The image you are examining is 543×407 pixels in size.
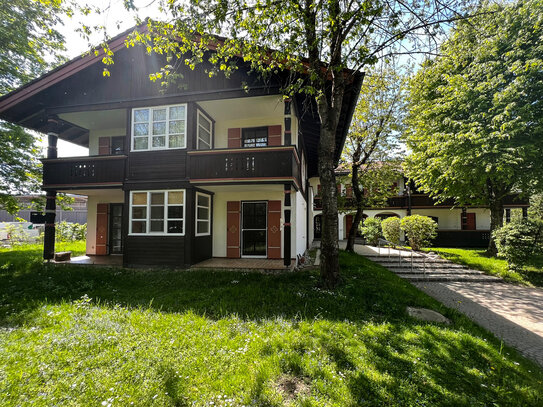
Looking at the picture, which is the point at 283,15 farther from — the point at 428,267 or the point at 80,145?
the point at 80,145

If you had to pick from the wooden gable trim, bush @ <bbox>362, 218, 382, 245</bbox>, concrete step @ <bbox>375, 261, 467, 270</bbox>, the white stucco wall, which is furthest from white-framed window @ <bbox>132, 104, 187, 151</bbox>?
bush @ <bbox>362, 218, 382, 245</bbox>

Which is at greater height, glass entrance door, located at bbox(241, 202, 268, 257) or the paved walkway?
glass entrance door, located at bbox(241, 202, 268, 257)

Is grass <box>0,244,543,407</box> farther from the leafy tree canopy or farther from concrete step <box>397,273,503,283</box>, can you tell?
the leafy tree canopy

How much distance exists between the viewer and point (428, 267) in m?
10.7

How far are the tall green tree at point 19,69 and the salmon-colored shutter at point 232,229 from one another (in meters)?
9.43

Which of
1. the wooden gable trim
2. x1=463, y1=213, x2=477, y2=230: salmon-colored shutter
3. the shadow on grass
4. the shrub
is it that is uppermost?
the wooden gable trim

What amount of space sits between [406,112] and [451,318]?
12.4 metres

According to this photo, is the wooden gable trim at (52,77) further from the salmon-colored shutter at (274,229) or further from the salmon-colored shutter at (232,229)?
the salmon-colored shutter at (274,229)

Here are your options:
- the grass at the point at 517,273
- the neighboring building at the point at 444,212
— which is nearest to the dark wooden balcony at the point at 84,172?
the neighboring building at the point at 444,212

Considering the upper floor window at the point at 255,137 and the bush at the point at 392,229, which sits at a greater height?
the upper floor window at the point at 255,137

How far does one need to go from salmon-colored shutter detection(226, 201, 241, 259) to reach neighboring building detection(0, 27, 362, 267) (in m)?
0.04

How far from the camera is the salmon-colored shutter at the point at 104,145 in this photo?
11.3 m

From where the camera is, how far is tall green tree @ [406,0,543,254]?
9.65 metres

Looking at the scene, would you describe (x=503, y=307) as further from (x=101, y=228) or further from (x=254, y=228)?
(x=101, y=228)
